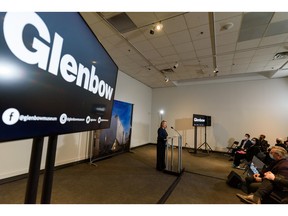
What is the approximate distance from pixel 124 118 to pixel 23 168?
3.57 metres

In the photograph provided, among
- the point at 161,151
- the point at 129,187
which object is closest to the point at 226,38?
the point at 161,151

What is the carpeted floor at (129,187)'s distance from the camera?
2.34 meters

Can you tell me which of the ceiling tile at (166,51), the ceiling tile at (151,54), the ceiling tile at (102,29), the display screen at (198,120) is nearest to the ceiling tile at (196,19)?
the ceiling tile at (166,51)

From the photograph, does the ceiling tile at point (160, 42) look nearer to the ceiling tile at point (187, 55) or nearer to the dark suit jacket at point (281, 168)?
the ceiling tile at point (187, 55)

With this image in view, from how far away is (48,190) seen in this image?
34.6 inches

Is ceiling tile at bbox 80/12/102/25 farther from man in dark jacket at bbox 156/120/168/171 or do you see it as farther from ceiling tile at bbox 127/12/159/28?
man in dark jacket at bbox 156/120/168/171

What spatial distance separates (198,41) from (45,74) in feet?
12.5

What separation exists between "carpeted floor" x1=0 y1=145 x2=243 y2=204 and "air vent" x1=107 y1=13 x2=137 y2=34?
348cm

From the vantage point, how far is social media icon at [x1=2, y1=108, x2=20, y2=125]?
51cm

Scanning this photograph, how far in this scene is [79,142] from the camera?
434 cm

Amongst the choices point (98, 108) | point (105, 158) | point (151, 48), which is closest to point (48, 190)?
point (98, 108)

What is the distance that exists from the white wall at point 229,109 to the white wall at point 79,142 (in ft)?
3.21

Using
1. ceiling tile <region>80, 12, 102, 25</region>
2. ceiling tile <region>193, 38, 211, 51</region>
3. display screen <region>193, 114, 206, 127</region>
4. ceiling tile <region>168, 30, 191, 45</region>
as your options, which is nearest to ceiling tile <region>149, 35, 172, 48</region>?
ceiling tile <region>168, 30, 191, 45</region>

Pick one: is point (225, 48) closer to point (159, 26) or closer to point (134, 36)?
point (159, 26)
